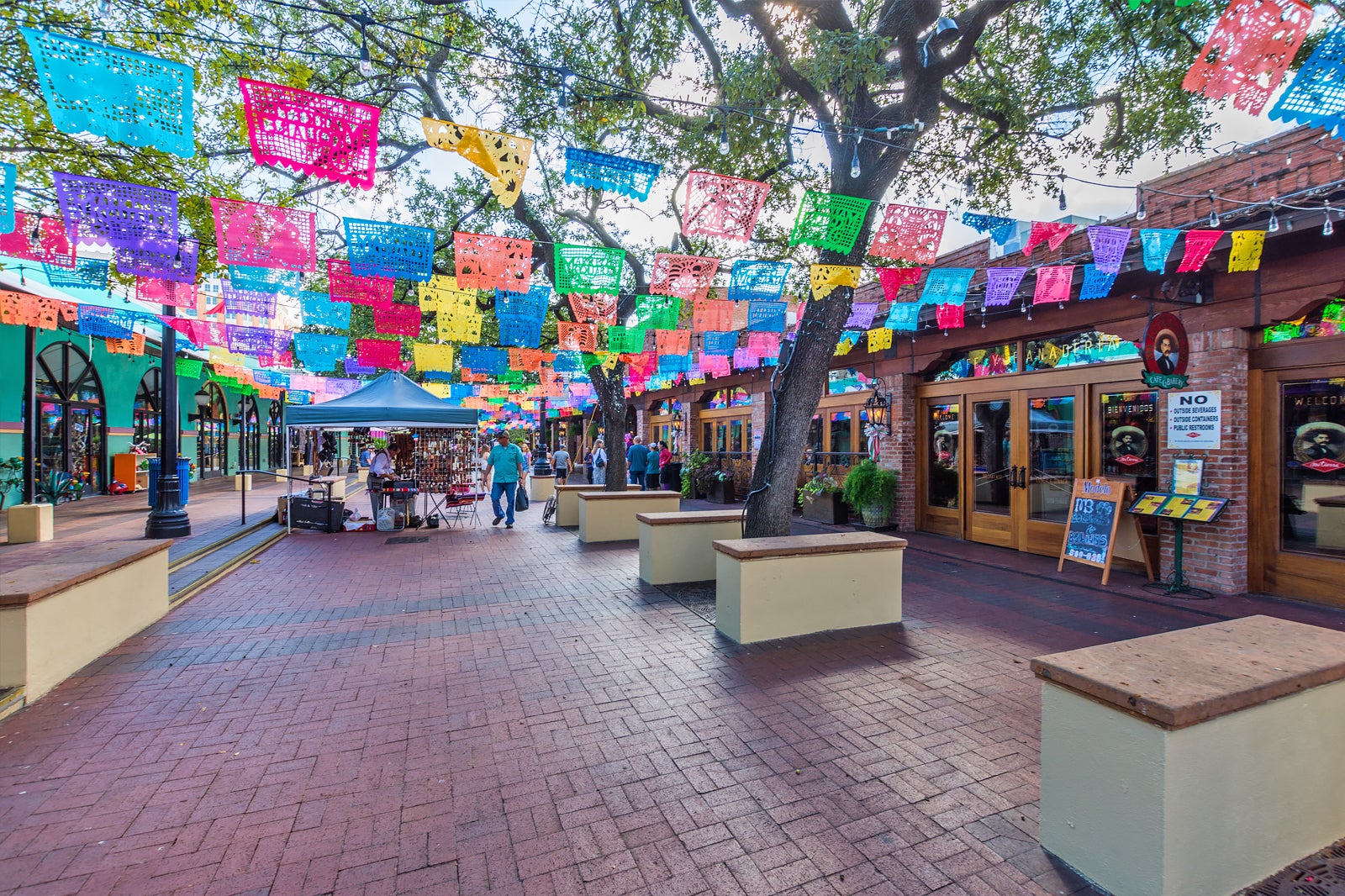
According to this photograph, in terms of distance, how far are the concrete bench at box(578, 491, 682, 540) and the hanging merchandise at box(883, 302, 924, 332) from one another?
4.28 metres

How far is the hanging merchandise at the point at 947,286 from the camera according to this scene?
25.7 feet

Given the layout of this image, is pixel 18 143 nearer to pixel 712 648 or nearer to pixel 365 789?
pixel 365 789

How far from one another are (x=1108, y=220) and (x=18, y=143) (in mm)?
11663

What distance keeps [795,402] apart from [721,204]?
2.00 meters

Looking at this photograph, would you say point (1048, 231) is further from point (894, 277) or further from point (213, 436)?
point (213, 436)

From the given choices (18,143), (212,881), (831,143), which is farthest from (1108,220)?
(18,143)

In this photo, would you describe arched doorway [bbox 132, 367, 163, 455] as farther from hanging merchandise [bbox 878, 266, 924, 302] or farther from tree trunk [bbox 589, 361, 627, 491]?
hanging merchandise [bbox 878, 266, 924, 302]

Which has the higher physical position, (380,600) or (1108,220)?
(1108,220)

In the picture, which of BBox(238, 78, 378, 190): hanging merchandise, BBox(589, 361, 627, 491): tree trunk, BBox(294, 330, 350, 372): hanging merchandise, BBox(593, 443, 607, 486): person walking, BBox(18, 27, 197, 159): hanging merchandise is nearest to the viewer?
BBox(18, 27, 197, 159): hanging merchandise

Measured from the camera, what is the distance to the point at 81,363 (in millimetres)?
15172

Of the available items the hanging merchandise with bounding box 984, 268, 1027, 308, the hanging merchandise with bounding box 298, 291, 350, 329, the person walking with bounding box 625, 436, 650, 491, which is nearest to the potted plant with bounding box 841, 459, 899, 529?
the hanging merchandise with bounding box 984, 268, 1027, 308

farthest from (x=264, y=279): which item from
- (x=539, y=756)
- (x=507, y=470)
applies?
(x=539, y=756)

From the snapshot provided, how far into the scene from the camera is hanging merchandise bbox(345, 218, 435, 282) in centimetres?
636

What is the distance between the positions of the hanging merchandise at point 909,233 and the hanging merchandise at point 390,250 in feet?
15.2
